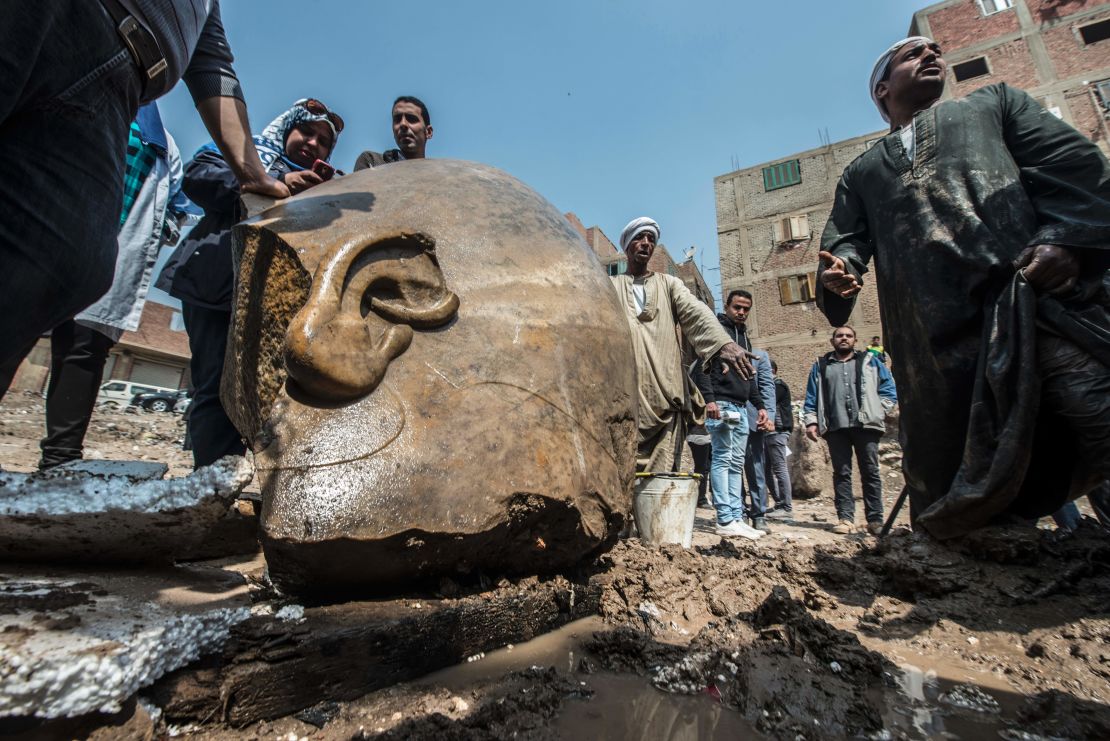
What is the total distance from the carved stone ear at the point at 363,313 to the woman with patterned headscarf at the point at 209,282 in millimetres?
973

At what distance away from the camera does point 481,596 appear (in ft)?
4.46

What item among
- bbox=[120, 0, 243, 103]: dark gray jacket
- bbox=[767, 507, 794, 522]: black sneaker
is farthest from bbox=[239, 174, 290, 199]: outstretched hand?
bbox=[767, 507, 794, 522]: black sneaker

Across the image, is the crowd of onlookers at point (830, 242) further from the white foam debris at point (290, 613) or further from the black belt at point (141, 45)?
the white foam debris at point (290, 613)

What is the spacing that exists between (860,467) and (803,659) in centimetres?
437

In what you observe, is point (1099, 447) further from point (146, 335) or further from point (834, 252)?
point (146, 335)

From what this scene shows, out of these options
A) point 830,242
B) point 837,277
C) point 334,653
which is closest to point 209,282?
point 334,653

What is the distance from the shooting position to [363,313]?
1491mm

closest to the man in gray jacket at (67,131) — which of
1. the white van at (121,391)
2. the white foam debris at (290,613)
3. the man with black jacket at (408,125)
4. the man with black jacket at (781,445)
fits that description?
the white foam debris at (290,613)

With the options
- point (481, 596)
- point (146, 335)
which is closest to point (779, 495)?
point (481, 596)

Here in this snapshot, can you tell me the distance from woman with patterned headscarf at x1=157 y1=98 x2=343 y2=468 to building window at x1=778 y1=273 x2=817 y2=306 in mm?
18366

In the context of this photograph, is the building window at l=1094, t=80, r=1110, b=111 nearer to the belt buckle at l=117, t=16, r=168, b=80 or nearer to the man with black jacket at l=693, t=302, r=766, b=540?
the man with black jacket at l=693, t=302, r=766, b=540

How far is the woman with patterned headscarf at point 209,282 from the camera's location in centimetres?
231

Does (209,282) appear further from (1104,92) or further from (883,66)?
(1104,92)

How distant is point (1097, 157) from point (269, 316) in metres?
2.93
